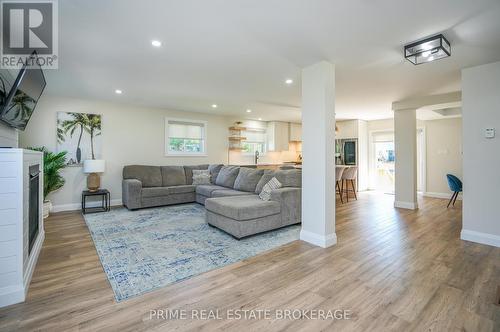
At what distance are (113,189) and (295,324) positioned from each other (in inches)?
210

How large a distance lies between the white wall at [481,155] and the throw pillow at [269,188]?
8.64 feet

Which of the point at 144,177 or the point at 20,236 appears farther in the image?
the point at 144,177

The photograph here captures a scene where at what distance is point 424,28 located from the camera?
2.30 meters

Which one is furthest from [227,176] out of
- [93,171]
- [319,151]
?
[319,151]

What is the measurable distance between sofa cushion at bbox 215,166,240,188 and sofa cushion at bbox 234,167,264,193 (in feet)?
0.71

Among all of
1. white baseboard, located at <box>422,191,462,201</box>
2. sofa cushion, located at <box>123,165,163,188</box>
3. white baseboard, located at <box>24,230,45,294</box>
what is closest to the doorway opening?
white baseboard, located at <box>422,191,462,201</box>

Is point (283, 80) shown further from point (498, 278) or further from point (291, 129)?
point (291, 129)

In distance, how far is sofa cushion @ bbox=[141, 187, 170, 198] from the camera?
16.9 ft

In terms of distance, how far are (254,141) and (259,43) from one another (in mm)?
5532

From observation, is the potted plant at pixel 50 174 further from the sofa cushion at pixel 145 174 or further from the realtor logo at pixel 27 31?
the realtor logo at pixel 27 31

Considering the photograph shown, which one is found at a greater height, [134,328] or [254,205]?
[254,205]

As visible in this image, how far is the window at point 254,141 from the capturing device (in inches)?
313

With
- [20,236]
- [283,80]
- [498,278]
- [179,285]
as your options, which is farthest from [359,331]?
[283,80]

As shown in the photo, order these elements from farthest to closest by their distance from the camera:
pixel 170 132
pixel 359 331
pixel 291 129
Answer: pixel 291 129 < pixel 170 132 < pixel 359 331
